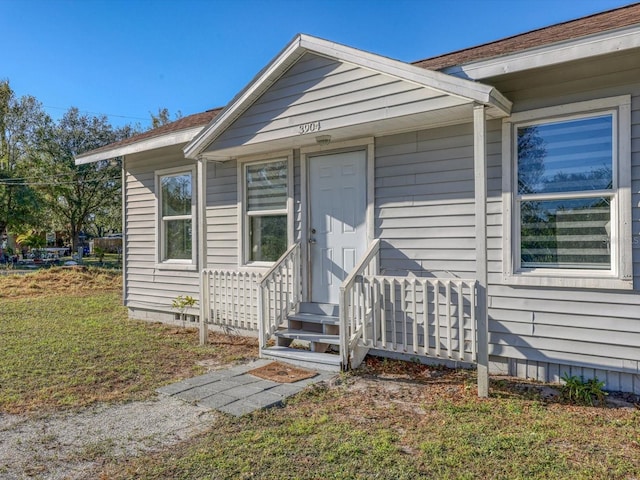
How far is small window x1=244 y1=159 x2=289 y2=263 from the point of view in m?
5.75

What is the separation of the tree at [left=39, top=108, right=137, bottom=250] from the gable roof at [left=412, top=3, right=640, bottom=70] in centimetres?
2286

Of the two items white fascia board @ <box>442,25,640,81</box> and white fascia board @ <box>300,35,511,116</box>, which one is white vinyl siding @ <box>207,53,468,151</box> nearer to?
white fascia board @ <box>300,35,511,116</box>

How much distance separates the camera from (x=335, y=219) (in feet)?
17.2

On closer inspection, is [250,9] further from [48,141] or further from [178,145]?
[48,141]

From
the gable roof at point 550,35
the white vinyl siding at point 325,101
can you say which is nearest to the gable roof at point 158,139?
the white vinyl siding at point 325,101

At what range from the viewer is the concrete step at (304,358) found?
429 centimetres

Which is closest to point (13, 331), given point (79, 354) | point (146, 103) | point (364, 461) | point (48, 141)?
point (79, 354)

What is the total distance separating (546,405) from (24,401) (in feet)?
14.2

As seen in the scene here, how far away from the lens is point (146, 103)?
29125mm

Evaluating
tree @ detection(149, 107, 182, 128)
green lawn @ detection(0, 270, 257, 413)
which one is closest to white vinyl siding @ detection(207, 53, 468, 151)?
green lawn @ detection(0, 270, 257, 413)

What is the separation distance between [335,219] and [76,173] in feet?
74.3

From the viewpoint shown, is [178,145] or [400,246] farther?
[178,145]

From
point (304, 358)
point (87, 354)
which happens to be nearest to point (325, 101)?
point (304, 358)

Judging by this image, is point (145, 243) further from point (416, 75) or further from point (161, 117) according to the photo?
→ point (161, 117)
